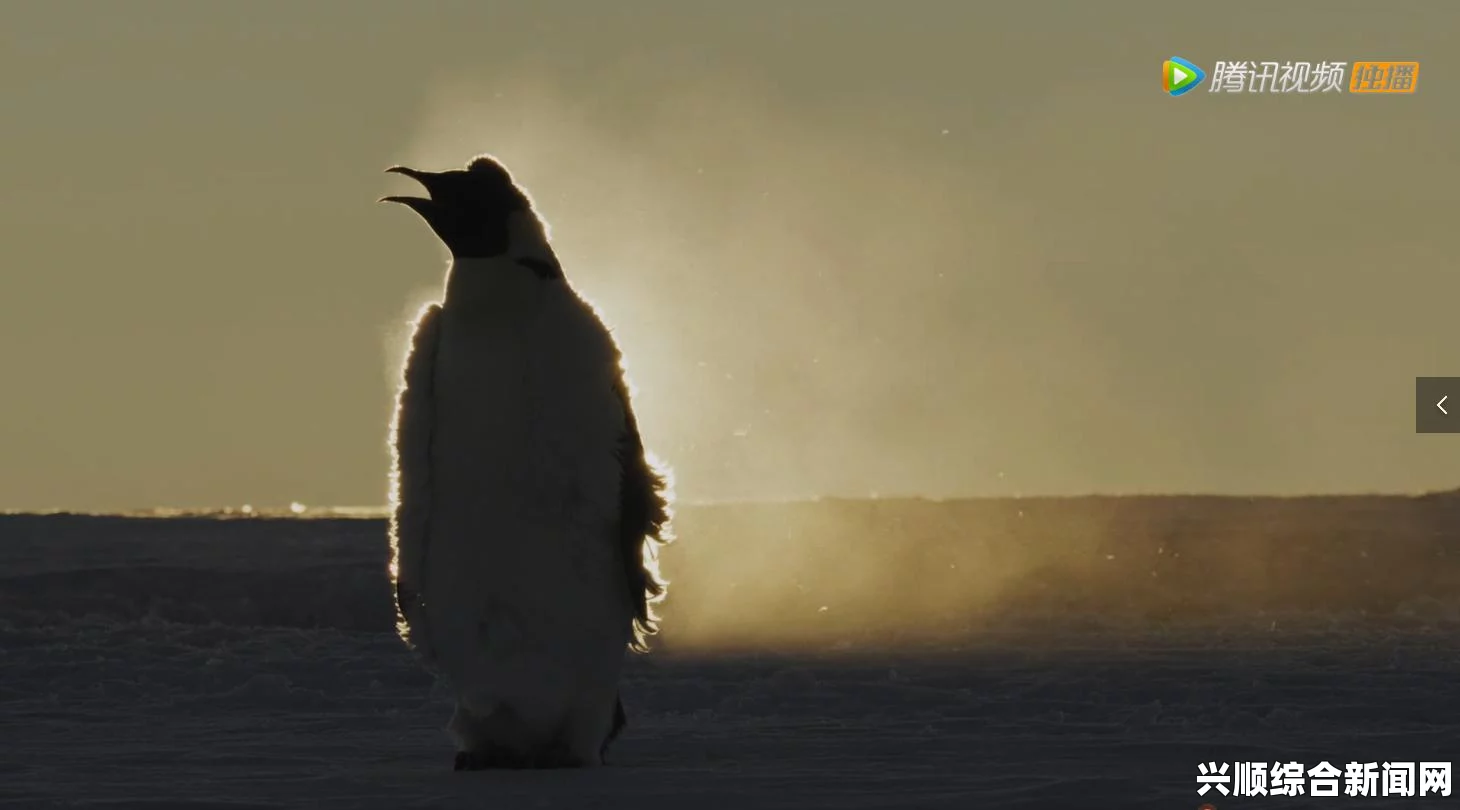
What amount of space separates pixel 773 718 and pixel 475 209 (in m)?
3.15

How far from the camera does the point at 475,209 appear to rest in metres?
8.56

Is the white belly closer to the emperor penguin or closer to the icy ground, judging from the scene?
the emperor penguin

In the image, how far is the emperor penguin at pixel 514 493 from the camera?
8.43 m

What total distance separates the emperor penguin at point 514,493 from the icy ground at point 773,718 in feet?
1.09

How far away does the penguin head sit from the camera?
28.1ft

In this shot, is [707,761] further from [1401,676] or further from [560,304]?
[1401,676]

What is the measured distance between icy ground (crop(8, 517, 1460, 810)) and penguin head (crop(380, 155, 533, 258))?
6.43 ft

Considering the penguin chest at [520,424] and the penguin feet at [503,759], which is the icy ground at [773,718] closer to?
the penguin feet at [503,759]
